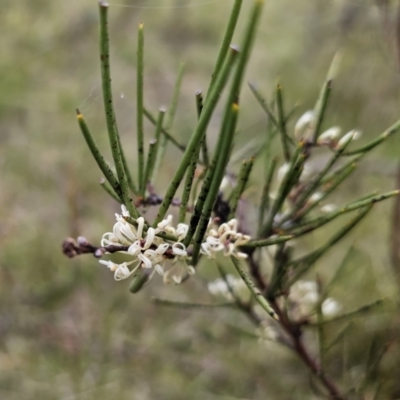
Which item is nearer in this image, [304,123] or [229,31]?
[229,31]

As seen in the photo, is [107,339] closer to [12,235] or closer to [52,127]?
[12,235]

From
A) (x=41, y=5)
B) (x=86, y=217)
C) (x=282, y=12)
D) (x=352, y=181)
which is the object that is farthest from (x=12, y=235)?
(x=282, y=12)

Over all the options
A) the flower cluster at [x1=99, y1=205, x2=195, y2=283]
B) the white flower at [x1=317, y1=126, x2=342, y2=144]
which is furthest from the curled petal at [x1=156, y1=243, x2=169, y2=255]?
the white flower at [x1=317, y1=126, x2=342, y2=144]

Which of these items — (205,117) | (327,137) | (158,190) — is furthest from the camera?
(158,190)

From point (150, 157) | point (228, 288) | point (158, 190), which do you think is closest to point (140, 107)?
point (150, 157)

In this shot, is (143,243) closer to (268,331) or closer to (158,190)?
(268,331)

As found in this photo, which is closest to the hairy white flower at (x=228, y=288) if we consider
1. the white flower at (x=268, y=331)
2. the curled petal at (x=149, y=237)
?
the white flower at (x=268, y=331)
